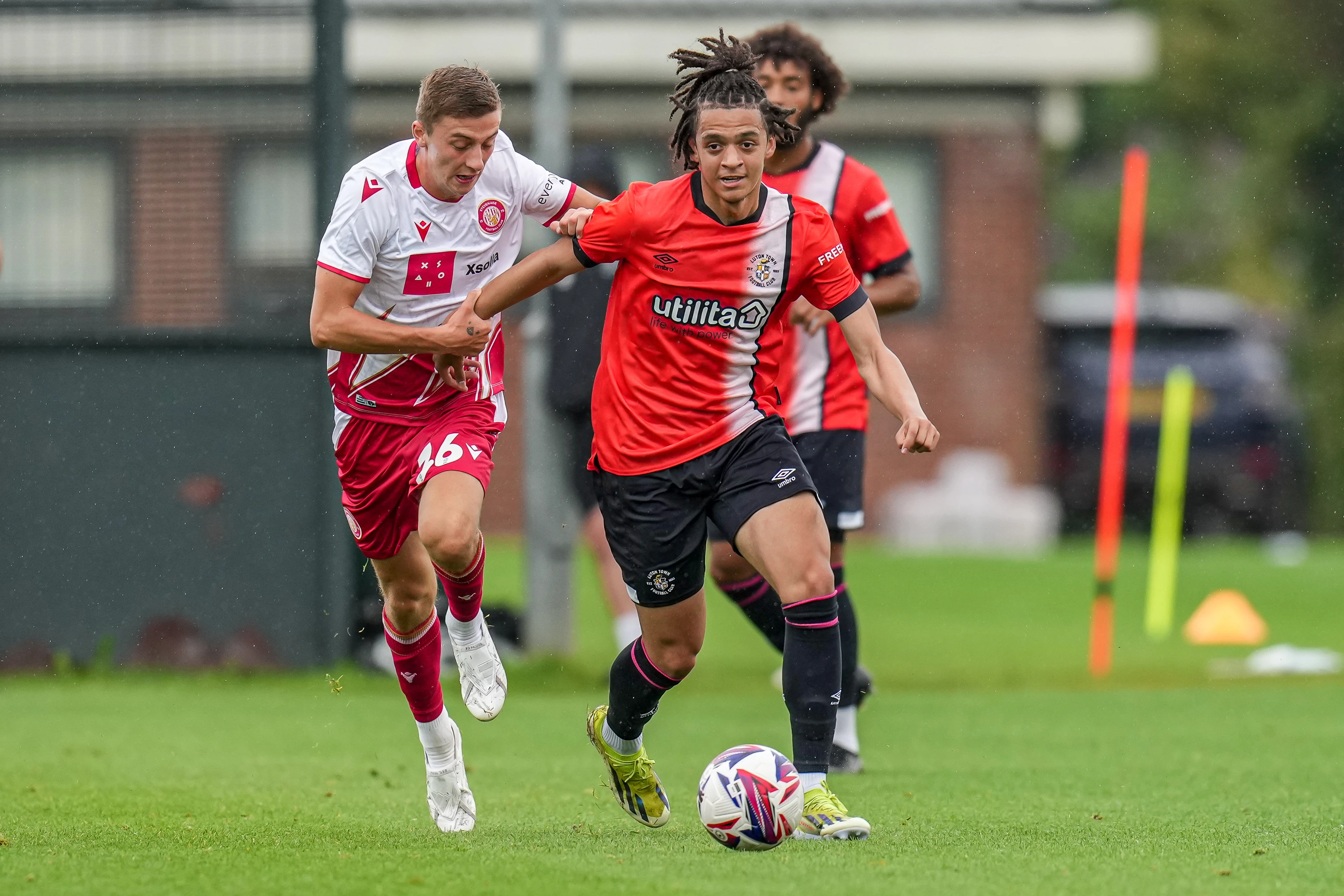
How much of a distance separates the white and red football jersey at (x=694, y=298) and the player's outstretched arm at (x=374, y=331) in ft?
1.39

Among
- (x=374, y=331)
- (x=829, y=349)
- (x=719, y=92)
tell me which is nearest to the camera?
(x=719, y=92)

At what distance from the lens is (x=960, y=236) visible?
61.5 feet

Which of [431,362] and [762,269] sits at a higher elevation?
[762,269]

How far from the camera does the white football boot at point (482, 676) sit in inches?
247

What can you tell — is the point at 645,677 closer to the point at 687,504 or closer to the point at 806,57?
the point at 687,504

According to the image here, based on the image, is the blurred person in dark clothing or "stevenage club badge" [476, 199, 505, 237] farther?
the blurred person in dark clothing

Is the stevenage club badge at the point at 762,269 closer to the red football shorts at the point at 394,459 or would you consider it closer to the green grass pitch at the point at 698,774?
the red football shorts at the point at 394,459

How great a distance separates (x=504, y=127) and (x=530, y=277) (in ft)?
37.8

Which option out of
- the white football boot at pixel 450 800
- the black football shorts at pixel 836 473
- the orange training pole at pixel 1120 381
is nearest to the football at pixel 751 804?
the white football boot at pixel 450 800

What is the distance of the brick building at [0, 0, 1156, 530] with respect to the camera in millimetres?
10484

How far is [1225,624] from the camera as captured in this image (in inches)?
461

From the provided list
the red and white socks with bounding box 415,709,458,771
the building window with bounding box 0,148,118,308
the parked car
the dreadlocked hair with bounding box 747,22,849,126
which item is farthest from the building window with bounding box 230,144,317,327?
the parked car

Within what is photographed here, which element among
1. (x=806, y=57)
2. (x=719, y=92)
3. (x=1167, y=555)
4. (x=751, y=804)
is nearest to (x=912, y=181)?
(x=1167, y=555)

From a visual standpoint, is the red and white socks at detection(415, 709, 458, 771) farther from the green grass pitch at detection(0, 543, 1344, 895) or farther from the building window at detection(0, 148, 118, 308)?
the building window at detection(0, 148, 118, 308)
